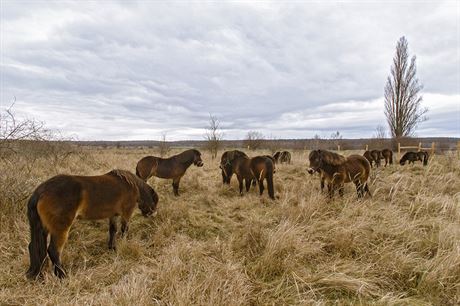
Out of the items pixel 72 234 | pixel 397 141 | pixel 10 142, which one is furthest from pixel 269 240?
pixel 397 141

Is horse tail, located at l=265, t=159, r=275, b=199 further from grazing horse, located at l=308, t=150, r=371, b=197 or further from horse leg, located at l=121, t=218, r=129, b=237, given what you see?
horse leg, located at l=121, t=218, r=129, b=237

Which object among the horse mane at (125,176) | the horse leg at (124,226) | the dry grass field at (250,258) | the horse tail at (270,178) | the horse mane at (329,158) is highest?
the horse mane at (329,158)

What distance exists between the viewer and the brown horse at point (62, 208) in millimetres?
3088

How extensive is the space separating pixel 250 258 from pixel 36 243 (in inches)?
100

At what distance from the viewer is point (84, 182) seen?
3.59 metres

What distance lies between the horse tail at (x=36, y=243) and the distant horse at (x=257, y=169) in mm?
5271

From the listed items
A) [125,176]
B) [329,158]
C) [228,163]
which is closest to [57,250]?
[125,176]

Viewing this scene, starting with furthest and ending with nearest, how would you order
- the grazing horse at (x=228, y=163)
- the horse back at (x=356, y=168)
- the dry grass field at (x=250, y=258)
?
the grazing horse at (x=228, y=163) → the horse back at (x=356, y=168) → the dry grass field at (x=250, y=258)

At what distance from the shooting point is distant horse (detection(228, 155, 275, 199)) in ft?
24.5

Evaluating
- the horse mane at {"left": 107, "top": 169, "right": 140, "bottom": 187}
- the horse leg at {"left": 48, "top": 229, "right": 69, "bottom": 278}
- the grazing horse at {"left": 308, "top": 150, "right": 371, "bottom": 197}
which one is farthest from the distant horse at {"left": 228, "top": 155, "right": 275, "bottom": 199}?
the horse leg at {"left": 48, "top": 229, "right": 69, "bottom": 278}

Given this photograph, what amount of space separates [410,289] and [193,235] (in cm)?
306

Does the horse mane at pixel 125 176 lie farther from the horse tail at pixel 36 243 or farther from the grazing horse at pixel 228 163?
the grazing horse at pixel 228 163

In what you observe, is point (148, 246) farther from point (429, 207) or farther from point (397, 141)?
point (397, 141)

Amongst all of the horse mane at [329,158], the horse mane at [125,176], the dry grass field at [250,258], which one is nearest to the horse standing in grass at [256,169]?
the horse mane at [329,158]
